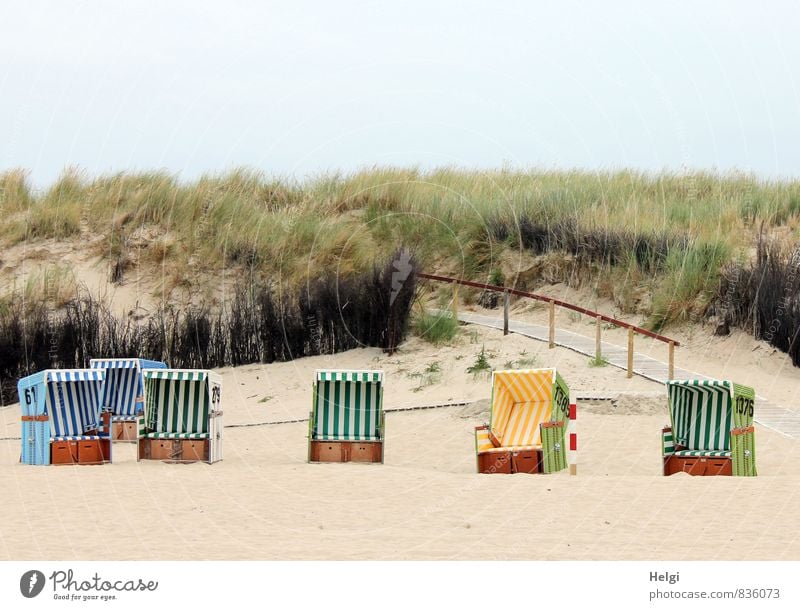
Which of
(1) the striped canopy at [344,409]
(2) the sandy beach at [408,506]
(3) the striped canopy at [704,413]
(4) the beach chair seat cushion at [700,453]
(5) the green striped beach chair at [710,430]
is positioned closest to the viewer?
(2) the sandy beach at [408,506]

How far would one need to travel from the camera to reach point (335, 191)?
35344 mm

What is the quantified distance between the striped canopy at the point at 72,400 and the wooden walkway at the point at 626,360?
9.91 m

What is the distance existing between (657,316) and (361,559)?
16.8 m

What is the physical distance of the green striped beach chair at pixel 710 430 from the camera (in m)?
14.6

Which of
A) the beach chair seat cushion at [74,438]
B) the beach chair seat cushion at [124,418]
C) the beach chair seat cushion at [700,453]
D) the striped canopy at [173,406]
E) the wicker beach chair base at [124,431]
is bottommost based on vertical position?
the wicker beach chair base at [124,431]

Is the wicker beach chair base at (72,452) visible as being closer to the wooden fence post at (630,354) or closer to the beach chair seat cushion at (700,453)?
the beach chair seat cushion at (700,453)

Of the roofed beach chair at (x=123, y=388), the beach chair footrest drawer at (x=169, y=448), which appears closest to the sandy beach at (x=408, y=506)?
the beach chair footrest drawer at (x=169, y=448)

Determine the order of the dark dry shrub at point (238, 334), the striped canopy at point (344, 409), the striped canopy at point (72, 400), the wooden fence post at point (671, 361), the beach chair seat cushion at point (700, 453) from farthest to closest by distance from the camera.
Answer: the dark dry shrub at point (238, 334)
the wooden fence post at point (671, 361)
the striped canopy at point (344, 409)
the striped canopy at point (72, 400)
the beach chair seat cushion at point (700, 453)

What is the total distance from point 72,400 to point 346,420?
3.63 meters

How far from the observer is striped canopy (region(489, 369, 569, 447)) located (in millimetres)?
16109

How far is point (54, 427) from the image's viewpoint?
51.1ft

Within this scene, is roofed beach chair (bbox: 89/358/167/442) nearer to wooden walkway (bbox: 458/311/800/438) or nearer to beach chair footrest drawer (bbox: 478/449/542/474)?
beach chair footrest drawer (bbox: 478/449/542/474)

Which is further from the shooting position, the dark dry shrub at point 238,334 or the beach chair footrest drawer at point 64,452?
the dark dry shrub at point 238,334
